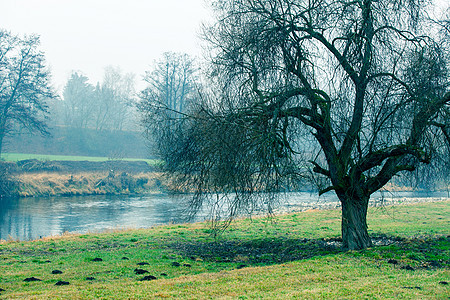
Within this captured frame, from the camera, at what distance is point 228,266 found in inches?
427

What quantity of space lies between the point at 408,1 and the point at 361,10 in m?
1.22

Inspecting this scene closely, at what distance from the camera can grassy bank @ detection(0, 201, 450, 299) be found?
23.8 feet

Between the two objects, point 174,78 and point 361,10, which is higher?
point 174,78

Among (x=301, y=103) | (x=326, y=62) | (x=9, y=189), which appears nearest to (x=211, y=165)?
(x=301, y=103)

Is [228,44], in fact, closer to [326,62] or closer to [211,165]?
[326,62]

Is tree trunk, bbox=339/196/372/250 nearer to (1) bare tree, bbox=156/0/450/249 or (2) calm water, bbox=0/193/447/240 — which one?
(1) bare tree, bbox=156/0/450/249

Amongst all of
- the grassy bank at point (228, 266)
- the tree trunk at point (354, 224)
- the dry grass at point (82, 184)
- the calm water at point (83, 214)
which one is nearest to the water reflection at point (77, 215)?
the calm water at point (83, 214)

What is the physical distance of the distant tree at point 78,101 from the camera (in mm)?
78812

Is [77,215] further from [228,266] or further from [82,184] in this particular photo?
[228,266]

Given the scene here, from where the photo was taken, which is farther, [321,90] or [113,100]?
[113,100]

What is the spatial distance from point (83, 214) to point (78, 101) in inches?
2334

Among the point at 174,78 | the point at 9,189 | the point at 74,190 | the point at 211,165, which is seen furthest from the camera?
the point at 174,78

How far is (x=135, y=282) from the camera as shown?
8.36 metres

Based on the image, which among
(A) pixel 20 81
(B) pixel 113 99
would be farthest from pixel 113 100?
(A) pixel 20 81
